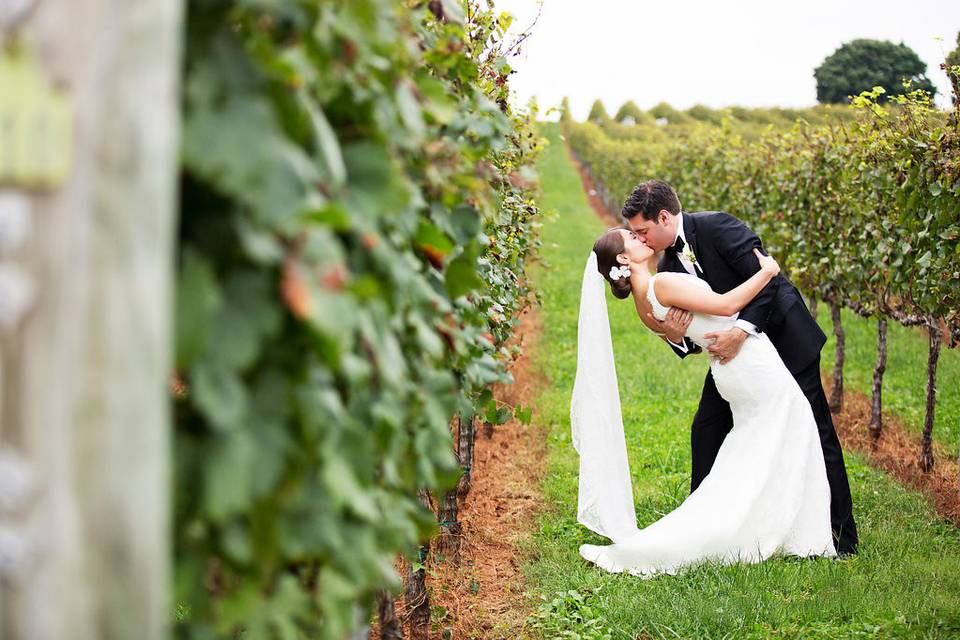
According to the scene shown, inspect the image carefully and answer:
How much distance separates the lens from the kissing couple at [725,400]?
4.79 metres

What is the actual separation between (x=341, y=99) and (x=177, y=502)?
734mm

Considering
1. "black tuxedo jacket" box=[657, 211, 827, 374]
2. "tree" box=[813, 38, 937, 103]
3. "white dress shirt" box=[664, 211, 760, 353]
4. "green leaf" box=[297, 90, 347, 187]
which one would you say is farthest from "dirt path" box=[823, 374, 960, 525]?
"tree" box=[813, 38, 937, 103]

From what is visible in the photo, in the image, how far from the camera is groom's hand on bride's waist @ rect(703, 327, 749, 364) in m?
4.96

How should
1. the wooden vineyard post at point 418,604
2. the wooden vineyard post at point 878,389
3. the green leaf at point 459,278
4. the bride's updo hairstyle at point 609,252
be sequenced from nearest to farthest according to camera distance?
the green leaf at point 459,278, the wooden vineyard post at point 418,604, the bride's updo hairstyle at point 609,252, the wooden vineyard post at point 878,389

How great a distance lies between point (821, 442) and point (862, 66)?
7703 cm

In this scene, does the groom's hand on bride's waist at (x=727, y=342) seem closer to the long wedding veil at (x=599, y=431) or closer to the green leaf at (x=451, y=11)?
the long wedding veil at (x=599, y=431)

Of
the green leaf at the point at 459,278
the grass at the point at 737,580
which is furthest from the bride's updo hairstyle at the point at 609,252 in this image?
the green leaf at the point at 459,278

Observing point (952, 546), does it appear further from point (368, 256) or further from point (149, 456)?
point (149, 456)

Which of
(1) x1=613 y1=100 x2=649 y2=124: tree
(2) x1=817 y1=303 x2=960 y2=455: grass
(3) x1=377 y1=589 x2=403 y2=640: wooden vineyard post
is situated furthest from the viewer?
(1) x1=613 y1=100 x2=649 y2=124: tree

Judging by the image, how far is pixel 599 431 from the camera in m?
5.27

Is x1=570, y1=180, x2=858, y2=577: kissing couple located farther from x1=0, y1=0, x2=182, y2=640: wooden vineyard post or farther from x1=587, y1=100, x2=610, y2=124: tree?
x1=587, y1=100, x2=610, y2=124: tree

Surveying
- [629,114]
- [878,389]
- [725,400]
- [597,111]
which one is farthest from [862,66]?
[725,400]

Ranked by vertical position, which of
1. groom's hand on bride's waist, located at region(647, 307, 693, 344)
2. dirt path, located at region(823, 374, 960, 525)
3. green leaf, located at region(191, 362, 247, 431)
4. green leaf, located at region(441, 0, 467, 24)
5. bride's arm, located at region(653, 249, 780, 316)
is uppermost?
green leaf, located at region(441, 0, 467, 24)

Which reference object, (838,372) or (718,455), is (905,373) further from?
(718,455)
